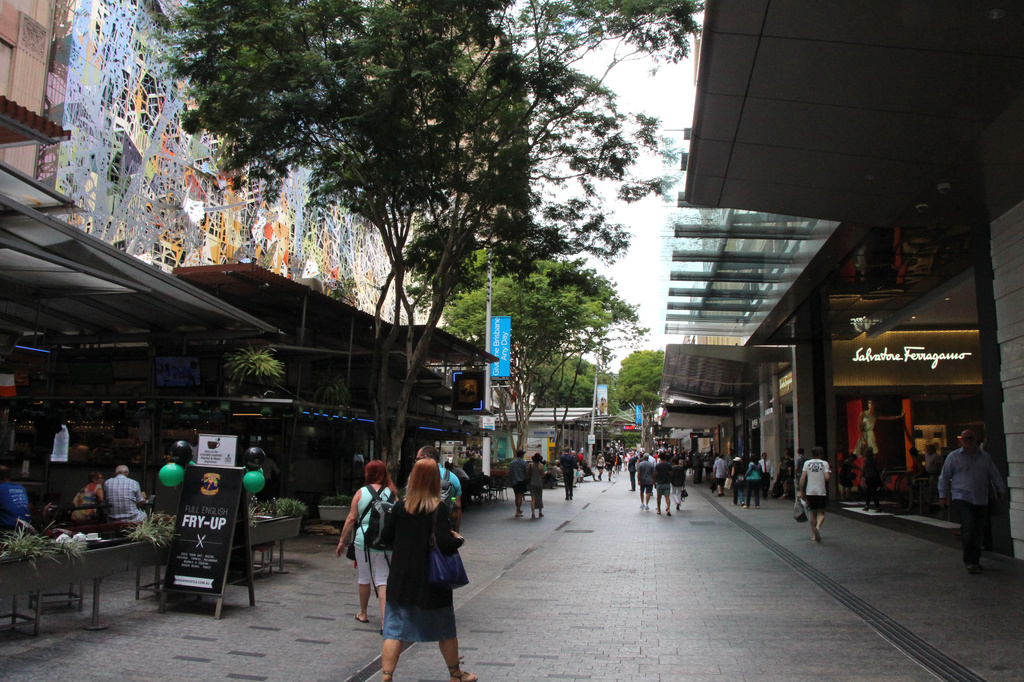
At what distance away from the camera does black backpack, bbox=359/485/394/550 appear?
5.30 meters

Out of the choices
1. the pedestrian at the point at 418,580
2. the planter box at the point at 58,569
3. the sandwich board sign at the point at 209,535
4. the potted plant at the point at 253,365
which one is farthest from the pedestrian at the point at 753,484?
the pedestrian at the point at 418,580

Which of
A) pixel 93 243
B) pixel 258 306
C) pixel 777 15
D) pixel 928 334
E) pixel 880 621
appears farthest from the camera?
pixel 928 334

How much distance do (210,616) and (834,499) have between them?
60.4 ft

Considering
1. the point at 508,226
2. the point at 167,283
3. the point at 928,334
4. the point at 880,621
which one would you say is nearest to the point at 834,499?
the point at 928,334

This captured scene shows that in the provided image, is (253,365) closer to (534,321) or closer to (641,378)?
(534,321)

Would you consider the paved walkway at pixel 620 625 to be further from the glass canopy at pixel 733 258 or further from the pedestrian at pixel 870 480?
the pedestrian at pixel 870 480

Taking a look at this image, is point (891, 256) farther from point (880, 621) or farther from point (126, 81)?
point (126, 81)

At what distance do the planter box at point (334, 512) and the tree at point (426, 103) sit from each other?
4.56 ft

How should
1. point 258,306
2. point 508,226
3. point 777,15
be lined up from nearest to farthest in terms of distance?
point 777,15
point 508,226
point 258,306

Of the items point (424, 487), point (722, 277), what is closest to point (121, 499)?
point (424, 487)

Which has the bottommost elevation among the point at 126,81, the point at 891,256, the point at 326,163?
the point at 891,256

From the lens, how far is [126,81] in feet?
54.5

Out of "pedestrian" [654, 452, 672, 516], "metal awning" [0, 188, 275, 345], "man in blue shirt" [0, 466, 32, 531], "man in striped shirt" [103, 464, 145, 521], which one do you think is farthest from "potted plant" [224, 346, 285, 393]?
"pedestrian" [654, 452, 672, 516]

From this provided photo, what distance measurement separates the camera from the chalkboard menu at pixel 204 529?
7.50m
